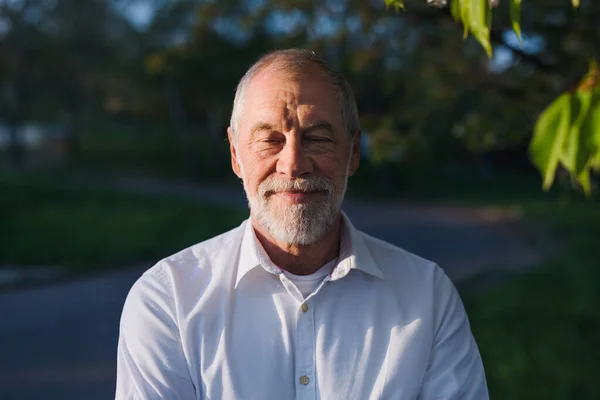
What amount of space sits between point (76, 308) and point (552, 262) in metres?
6.97

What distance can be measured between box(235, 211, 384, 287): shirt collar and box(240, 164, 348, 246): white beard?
0.23 ft

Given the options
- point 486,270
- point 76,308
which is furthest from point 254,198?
point 486,270

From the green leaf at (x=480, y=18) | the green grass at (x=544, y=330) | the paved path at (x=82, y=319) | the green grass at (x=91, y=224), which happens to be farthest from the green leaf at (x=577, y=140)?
the green grass at (x=91, y=224)

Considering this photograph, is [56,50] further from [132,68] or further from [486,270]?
[486,270]

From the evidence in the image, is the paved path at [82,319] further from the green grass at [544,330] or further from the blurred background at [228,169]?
the green grass at [544,330]

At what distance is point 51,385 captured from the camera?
20.8 ft

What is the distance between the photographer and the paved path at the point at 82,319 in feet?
21.1

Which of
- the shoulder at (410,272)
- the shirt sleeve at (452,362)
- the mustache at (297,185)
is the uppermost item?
the mustache at (297,185)

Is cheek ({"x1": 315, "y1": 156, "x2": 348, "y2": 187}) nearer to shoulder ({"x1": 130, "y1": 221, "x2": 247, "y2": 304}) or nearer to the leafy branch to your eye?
shoulder ({"x1": 130, "y1": 221, "x2": 247, "y2": 304})

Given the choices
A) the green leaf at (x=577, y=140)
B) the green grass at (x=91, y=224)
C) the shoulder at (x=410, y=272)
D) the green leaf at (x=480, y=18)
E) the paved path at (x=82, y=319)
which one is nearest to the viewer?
the green leaf at (x=480, y=18)

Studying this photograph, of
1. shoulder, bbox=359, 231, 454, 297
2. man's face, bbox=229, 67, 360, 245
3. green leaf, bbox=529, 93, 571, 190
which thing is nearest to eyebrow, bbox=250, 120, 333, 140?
man's face, bbox=229, 67, 360, 245

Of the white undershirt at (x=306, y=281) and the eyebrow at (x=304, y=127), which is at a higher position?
the eyebrow at (x=304, y=127)

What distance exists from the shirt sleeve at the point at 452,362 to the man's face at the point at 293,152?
1.37 feet

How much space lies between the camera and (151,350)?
1970mm
